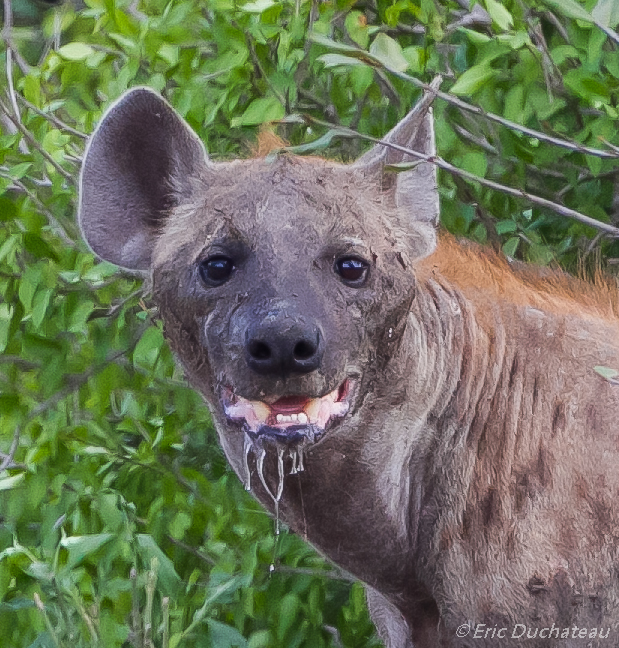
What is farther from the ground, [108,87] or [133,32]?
[133,32]

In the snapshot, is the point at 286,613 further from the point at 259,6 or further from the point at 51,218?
the point at 259,6

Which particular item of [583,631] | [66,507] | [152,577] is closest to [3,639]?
[66,507]

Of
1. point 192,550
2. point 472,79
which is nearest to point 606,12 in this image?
point 472,79

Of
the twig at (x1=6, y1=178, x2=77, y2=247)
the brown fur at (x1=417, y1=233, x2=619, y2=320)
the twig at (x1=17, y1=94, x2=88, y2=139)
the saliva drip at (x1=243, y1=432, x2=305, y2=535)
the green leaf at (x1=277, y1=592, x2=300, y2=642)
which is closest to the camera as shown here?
the saliva drip at (x1=243, y1=432, x2=305, y2=535)

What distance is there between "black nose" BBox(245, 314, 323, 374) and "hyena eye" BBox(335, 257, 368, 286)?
191mm

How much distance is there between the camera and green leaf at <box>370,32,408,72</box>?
257cm

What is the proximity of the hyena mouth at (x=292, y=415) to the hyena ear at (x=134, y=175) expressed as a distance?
54 centimetres

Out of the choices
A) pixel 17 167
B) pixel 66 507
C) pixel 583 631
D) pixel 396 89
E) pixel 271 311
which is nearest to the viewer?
pixel 271 311

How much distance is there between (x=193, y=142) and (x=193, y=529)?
1.58 metres

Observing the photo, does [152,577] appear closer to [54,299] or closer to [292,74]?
[54,299]

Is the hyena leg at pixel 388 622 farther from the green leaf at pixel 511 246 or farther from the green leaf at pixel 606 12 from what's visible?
the green leaf at pixel 606 12

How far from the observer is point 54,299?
3.55 metres

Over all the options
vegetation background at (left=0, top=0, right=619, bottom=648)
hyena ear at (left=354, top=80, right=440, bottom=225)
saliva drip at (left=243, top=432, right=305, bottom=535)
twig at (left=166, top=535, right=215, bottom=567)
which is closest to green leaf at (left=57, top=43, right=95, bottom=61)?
vegetation background at (left=0, top=0, right=619, bottom=648)

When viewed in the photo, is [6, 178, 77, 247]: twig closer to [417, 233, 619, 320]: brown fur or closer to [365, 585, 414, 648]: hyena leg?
[417, 233, 619, 320]: brown fur
